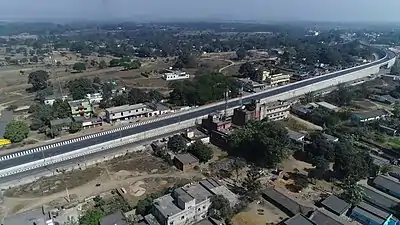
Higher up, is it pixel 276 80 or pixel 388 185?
pixel 276 80

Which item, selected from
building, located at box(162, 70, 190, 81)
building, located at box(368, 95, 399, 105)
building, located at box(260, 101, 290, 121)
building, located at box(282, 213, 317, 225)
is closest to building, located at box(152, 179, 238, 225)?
building, located at box(282, 213, 317, 225)

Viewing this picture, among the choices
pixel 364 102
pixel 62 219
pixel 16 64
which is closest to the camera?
pixel 62 219

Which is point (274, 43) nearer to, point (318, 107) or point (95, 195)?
point (318, 107)

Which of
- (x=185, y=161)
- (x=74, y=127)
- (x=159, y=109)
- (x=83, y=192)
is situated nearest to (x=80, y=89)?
(x=74, y=127)

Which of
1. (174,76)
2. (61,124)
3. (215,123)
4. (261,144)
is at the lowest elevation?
(174,76)

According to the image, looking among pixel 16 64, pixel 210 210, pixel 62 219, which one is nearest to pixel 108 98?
pixel 62 219

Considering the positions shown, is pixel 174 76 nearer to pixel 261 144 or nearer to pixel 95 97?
pixel 95 97

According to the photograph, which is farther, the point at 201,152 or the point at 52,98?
the point at 52,98

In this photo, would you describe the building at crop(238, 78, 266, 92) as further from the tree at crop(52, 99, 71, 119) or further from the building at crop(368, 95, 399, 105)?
the tree at crop(52, 99, 71, 119)
